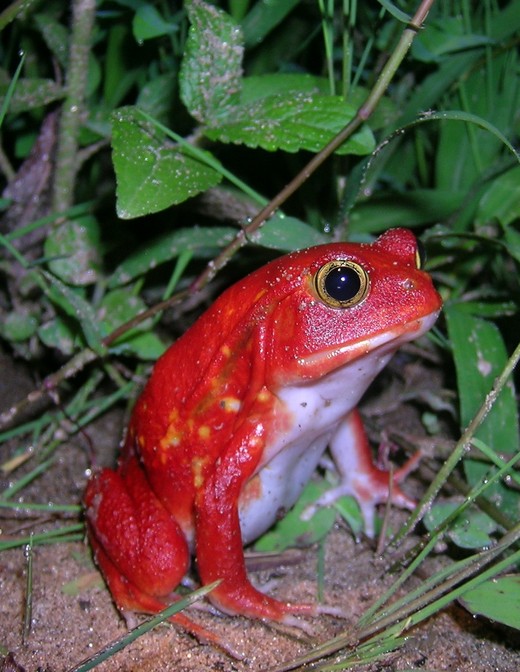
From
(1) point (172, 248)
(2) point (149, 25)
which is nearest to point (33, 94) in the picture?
(2) point (149, 25)

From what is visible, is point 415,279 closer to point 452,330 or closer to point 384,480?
point 452,330

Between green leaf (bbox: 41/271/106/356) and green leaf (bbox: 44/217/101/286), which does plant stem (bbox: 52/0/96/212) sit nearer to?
green leaf (bbox: 44/217/101/286)

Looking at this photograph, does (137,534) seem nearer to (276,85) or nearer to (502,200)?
(276,85)

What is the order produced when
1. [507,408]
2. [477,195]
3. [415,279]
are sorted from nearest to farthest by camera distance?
[415,279] → [507,408] → [477,195]

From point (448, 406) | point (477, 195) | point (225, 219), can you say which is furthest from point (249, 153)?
point (448, 406)

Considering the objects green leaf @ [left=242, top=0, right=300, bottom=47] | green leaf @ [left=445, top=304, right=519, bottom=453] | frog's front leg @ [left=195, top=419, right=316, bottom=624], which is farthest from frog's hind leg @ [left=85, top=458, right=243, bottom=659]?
green leaf @ [left=242, top=0, right=300, bottom=47]
